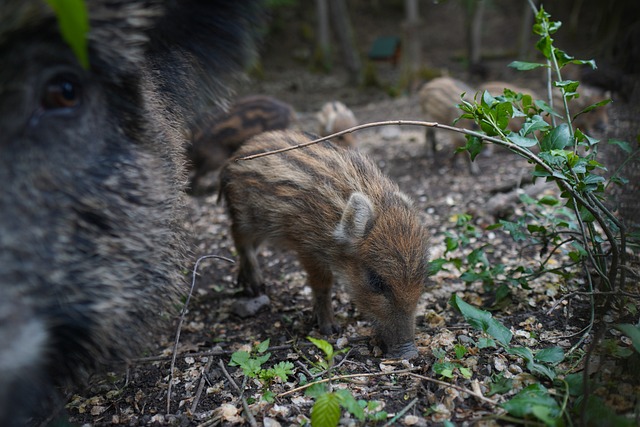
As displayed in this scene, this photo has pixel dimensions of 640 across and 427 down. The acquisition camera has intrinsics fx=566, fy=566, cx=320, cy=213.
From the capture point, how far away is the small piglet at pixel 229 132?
5.54 metres

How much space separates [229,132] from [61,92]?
4.17 meters

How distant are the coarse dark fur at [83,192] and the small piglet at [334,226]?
3.33ft

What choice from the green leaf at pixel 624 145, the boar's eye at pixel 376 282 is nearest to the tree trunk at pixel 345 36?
the boar's eye at pixel 376 282

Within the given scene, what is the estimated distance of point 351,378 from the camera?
2.22 m

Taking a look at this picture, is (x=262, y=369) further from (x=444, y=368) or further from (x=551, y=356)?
(x=551, y=356)

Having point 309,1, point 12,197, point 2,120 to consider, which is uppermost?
point 2,120

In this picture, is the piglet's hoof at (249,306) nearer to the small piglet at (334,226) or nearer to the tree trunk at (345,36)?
the small piglet at (334,226)

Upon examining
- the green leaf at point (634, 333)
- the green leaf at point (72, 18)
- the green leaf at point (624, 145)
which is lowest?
the green leaf at point (634, 333)

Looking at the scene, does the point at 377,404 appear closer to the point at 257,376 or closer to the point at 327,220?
the point at 257,376

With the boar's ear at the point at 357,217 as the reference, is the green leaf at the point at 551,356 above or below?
below

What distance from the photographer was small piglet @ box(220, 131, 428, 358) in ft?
8.47

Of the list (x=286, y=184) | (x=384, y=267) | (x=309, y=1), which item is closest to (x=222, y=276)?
(x=286, y=184)

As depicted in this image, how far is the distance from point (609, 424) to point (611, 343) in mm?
440

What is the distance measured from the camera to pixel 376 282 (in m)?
2.64
